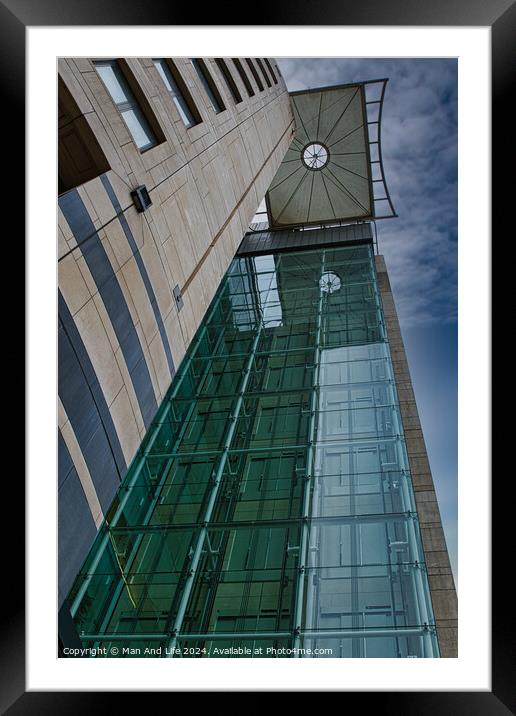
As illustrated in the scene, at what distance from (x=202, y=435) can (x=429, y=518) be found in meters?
6.63

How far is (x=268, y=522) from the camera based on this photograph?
1410 cm

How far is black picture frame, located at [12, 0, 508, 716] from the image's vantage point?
174 inches

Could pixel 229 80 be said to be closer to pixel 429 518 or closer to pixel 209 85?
pixel 209 85

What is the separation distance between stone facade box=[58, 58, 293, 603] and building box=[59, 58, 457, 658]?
0.15 ft

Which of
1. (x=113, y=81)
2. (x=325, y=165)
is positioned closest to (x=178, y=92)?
(x=113, y=81)

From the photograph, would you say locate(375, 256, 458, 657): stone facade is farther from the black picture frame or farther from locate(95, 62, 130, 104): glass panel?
locate(95, 62, 130, 104): glass panel

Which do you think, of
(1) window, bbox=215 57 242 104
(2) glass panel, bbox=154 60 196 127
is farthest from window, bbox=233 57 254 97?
(2) glass panel, bbox=154 60 196 127

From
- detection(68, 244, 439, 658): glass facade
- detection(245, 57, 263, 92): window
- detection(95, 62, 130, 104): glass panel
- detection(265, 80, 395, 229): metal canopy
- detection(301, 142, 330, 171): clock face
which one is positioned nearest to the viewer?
detection(95, 62, 130, 104): glass panel

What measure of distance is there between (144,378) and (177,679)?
299 inches

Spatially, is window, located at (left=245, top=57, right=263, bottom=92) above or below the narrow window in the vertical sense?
below

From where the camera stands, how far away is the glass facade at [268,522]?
11.5m
